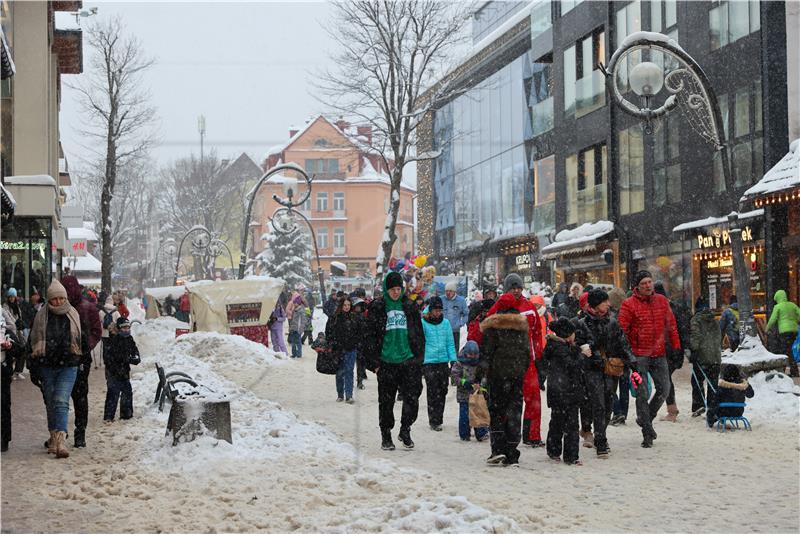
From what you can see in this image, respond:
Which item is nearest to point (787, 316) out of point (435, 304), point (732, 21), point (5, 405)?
point (732, 21)

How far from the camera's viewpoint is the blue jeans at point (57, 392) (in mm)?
10633

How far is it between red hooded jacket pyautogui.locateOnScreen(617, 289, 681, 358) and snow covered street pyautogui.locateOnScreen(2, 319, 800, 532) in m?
1.00

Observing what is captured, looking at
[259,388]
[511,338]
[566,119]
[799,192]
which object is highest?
[566,119]

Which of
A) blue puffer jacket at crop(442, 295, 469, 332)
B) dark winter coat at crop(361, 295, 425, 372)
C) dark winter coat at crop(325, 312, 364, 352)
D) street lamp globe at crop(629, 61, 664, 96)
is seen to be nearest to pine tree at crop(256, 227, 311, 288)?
blue puffer jacket at crop(442, 295, 469, 332)

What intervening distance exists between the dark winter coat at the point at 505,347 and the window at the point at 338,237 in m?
88.0

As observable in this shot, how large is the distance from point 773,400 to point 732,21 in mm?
14647

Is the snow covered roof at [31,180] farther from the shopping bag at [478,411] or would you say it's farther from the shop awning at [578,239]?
the shopping bag at [478,411]

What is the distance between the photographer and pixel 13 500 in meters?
8.23

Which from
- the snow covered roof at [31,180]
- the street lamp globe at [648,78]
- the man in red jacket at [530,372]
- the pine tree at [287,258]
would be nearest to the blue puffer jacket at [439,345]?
the man in red jacket at [530,372]

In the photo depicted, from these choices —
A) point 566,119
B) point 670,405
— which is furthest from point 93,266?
point 670,405

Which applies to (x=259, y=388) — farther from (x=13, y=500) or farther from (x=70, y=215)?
(x=70, y=215)

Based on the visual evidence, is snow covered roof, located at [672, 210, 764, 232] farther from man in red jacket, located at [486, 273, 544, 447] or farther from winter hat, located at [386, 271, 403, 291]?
winter hat, located at [386, 271, 403, 291]

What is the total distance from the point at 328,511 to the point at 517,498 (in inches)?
59.6

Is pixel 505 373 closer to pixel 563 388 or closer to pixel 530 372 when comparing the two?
pixel 563 388
